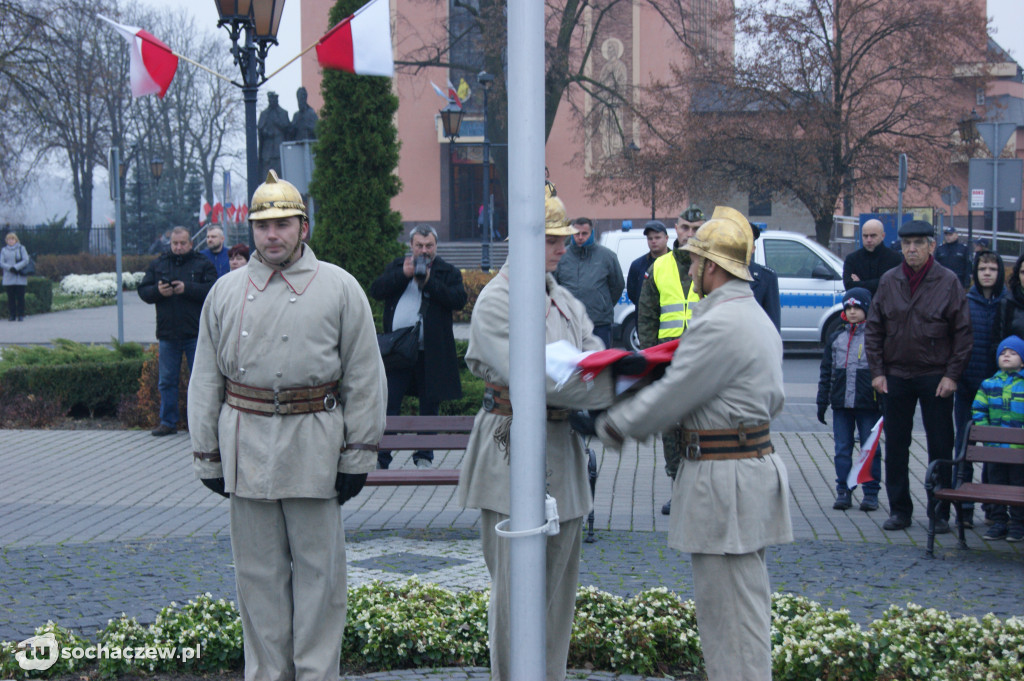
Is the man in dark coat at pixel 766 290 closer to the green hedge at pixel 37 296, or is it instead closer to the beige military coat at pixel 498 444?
the beige military coat at pixel 498 444

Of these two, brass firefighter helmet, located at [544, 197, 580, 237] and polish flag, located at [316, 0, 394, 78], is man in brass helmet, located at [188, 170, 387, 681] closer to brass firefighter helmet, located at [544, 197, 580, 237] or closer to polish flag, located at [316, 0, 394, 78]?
brass firefighter helmet, located at [544, 197, 580, 237]

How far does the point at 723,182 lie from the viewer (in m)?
30.5

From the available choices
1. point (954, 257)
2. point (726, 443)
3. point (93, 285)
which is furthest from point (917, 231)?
point (93, 285)

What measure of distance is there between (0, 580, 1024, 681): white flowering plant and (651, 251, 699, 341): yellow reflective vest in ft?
7.59

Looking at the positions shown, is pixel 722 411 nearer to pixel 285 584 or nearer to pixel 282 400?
pixel 282 400

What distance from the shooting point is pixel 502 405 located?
13.6 feet

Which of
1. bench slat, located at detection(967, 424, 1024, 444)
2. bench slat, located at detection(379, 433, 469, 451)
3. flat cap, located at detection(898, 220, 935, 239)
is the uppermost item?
flat cap, located at detection(898, 220, 935, 239)

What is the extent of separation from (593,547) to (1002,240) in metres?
29.3

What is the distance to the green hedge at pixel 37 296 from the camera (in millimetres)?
28266

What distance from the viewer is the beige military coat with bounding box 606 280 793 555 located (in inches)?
143

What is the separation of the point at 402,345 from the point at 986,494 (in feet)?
14.2

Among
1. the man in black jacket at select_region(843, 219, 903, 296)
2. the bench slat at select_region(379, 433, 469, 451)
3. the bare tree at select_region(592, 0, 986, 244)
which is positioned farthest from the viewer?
the bare tree at select_region(592, 0, 986, 244)

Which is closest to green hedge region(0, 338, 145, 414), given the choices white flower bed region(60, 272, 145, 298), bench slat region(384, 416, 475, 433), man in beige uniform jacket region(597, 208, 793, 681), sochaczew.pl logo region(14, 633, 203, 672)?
A: bench slat region(384, 416, 475, 433)

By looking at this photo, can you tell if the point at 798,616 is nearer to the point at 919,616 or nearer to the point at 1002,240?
the point at 919,616
